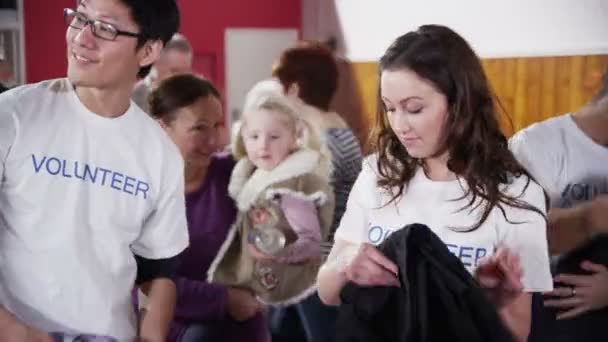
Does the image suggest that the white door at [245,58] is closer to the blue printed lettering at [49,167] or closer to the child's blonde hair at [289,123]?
the child's blonde hair at [289,123]

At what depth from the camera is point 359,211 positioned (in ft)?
5.11

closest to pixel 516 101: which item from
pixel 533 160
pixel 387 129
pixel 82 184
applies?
pixel 533 160

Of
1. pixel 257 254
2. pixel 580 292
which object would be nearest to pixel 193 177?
pixel 257 254

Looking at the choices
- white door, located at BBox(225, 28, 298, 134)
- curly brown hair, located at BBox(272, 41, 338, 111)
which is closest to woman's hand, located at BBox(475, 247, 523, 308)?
curly brown hair, located at BBox(272, 41, 338, 111)

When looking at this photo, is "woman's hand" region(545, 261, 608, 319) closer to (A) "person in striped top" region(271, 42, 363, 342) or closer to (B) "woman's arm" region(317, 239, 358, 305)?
(B) "woman's arm" region(317, 239, 358, 305)

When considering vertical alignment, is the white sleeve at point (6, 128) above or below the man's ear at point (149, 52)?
below

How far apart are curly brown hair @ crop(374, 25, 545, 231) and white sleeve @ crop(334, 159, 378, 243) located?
70 mm

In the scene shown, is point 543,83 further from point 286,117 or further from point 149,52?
point 149,52

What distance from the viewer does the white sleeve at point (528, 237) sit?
1.41m

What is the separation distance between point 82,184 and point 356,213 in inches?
20.2

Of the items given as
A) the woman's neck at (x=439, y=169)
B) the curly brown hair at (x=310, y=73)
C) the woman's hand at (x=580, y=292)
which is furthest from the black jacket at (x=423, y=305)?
the curly brown hair at (x=310, y=73)

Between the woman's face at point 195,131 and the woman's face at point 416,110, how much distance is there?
929 millimetres

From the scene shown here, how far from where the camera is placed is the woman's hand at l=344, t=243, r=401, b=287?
50.9 inches

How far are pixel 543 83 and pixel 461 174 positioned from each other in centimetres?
230
